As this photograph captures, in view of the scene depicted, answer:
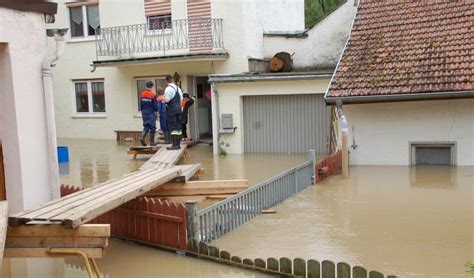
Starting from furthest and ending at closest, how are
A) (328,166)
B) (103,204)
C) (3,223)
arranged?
(328,166)
(103,204)
(3,223)

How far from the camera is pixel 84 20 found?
22.0 metres

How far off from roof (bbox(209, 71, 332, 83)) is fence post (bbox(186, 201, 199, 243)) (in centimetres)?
1012

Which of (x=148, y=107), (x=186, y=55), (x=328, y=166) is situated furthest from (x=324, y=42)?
(x=328, y=166)

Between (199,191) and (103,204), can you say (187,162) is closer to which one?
(199,191)

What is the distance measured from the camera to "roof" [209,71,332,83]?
16797mm

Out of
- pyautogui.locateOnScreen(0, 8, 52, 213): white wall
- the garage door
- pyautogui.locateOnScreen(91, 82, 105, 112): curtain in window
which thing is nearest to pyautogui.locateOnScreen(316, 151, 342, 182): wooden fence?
the garage door

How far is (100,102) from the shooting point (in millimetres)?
22375

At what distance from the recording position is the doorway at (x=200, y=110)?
805 inches

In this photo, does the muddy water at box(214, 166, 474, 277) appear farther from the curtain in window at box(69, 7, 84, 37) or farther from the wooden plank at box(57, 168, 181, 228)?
the curtain in window at box(69, 7, 84, 37)

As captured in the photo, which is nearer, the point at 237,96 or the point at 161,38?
the point at 237,96

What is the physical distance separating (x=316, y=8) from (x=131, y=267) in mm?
29634

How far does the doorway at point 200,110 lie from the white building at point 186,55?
0.12 feet

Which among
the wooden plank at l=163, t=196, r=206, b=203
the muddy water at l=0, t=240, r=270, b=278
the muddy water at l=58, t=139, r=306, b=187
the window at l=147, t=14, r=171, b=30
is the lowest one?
the muddy water at l=0, t=240, r=270, b=278

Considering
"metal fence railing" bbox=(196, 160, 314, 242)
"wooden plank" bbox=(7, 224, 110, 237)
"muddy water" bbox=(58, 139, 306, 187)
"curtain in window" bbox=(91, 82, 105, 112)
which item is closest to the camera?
"wooden plank" bbox=(7, 224, 110, 237)
